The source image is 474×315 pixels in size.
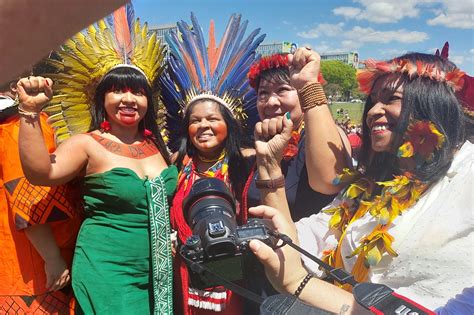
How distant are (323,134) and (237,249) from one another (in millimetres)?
458

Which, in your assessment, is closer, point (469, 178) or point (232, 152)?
point (469, 178)

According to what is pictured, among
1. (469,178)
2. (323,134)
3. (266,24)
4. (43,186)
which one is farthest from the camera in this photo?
(43,186)

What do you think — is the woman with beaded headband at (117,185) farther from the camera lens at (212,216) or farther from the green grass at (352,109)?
the green grass at (352,109)

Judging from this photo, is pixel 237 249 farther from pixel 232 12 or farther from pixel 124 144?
pixel 232 12

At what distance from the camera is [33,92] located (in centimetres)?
160

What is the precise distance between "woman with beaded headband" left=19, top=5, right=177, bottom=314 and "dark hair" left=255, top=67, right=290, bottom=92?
54cm

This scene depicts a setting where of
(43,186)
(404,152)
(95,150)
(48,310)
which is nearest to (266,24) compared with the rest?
(404,152)

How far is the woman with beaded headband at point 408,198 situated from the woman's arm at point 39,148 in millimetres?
820

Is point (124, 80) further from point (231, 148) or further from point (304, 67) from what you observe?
point (304, 67)

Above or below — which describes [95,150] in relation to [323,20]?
below

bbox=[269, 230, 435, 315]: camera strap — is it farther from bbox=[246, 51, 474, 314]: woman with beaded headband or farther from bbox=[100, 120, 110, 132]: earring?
bbox=[100, 120, 110, 132]: earring

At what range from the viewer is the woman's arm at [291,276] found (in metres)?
1.45

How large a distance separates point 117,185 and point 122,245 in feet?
0.78

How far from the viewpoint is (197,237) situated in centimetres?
139
